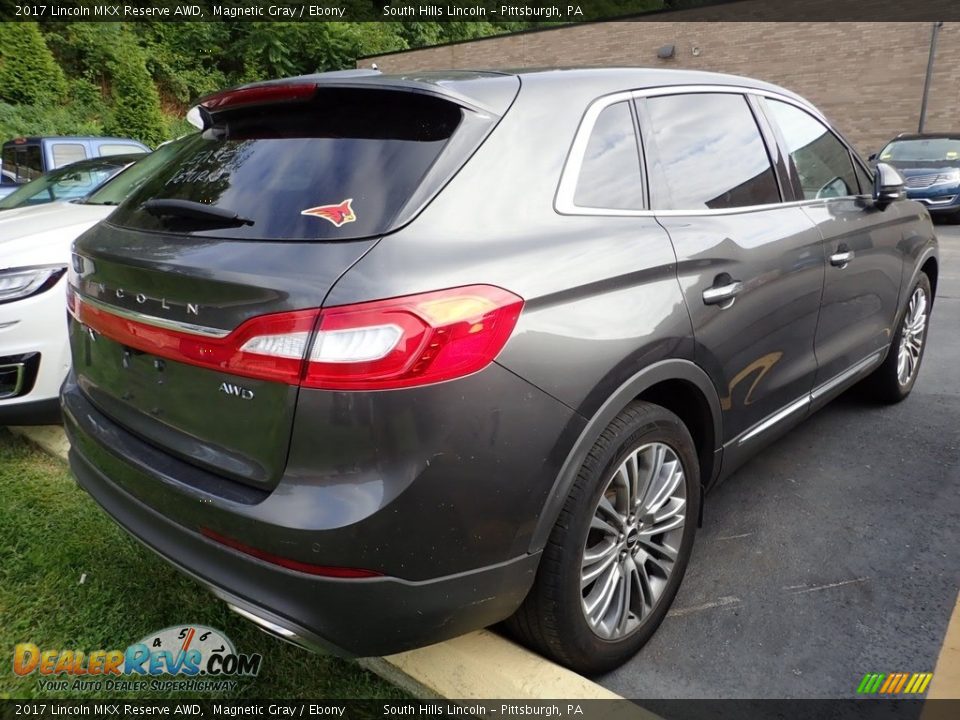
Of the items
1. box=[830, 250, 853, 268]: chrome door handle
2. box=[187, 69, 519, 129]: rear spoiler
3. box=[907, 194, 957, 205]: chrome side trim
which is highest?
box=[187, 69, 519, 129]: rear spoiler

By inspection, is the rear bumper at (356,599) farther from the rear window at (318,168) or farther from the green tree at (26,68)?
the green tree at (26,68)

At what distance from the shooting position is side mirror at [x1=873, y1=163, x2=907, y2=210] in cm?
342

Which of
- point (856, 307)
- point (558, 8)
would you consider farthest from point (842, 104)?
point (856, 307)

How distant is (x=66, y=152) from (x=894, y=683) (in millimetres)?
12606

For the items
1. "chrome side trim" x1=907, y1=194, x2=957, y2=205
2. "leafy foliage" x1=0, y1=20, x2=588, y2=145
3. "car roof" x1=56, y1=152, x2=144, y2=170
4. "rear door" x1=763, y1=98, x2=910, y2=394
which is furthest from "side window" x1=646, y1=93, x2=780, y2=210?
"leafy foliage" x1=0, y1=20, x2=588, y2=145

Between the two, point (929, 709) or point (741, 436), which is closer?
point (929, 709)

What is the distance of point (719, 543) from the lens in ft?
9.42

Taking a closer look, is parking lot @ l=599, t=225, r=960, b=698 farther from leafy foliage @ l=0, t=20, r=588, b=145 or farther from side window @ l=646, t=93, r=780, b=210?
leafy foliage @ l=0, t=20, r=588, b=145

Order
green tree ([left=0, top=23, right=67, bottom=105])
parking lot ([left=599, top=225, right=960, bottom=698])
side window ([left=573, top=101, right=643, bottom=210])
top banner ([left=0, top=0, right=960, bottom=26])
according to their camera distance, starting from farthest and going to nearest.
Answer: green tree ([left=0, top=23, right=67, bottom=105]), top banner ([left=0, top=0, right=960, bottom=26]), parking lot ([left=599, top=225, right=960, bottom=698]), side window ([left=573, top=101, right=643, bottom=210])

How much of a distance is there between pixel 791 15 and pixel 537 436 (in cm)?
2028

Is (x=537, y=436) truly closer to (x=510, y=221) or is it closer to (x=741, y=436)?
(x=510, y=221)

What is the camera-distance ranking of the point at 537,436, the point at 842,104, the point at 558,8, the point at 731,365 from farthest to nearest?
the point at 558,8 → the point at 842,104 → the point at 731,365 → the point at 537,436

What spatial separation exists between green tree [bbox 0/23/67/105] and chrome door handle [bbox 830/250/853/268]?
25.1 metres

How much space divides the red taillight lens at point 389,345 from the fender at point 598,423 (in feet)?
1.34
